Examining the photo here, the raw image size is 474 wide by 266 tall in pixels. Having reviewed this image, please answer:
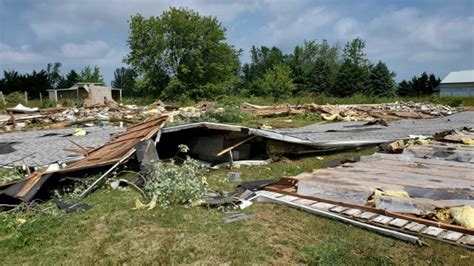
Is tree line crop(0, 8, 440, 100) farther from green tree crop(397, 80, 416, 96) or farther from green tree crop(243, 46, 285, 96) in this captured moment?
green tree crop(243, 46, 285, 96)

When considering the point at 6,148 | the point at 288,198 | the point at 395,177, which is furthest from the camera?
the point at 6,148

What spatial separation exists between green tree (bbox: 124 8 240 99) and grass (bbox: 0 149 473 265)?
123ft

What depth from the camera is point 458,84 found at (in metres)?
55.0

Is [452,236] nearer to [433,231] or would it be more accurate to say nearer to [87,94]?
[433,231]

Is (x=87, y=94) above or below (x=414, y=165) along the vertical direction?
above

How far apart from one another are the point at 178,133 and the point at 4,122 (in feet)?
37.2

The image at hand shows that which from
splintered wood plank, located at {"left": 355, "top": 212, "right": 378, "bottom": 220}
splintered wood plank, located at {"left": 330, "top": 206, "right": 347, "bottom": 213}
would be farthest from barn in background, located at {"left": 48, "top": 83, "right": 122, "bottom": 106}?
splintered wood plank, located at {"left": 355, "top": 212, "right": 378, "bottom": 220}

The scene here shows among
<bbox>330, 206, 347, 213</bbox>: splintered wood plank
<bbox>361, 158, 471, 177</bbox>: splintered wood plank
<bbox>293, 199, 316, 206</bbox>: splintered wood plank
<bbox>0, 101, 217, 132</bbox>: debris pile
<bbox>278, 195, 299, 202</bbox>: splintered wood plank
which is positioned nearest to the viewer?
<bbox>330, 206, 347, 213</bbox>: splintered wood plank

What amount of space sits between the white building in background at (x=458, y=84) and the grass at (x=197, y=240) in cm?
5703

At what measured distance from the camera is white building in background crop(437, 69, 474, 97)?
2133 inches

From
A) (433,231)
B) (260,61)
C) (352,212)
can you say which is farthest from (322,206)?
(260,61)

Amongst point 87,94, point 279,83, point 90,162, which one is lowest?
point 90,162

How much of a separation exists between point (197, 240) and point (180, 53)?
4032 cm

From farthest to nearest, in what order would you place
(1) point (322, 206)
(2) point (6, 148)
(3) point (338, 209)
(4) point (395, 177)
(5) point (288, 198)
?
(2) point (6, 148) < (4) point (395, 177) < (5) point (288, 198) < (1) point (322, 206) < (3) point (338, 209)
